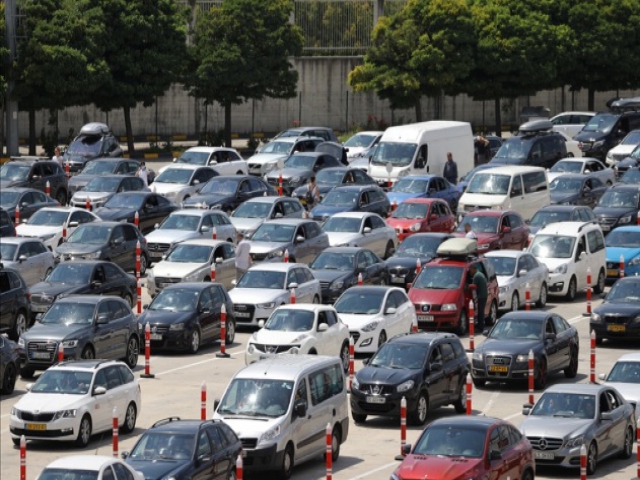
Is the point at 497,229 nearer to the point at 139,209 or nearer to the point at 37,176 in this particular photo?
the point at 139,209

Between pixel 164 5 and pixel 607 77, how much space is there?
2377 centimetres

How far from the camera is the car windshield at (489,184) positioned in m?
51.9

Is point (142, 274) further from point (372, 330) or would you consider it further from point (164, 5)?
point (164, 5)

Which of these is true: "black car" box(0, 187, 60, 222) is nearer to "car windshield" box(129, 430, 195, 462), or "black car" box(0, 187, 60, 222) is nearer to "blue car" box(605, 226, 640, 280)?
"blue car" box(605, 226, 640, 280)

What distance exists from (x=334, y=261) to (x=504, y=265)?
4.08m

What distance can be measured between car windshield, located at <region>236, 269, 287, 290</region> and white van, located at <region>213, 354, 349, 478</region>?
34.7ft

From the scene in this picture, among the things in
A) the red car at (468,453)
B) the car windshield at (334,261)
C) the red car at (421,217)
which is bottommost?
the red car at (468,453)

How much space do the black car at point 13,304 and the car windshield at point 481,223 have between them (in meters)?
13.8

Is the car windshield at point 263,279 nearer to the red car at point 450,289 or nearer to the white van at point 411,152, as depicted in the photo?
the red car at point 450,289

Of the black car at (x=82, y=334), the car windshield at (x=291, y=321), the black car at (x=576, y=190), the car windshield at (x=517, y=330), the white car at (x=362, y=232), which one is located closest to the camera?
the black car at (x=82, y=334)

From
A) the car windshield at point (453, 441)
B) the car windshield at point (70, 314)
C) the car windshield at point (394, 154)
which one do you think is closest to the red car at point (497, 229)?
the car windshield at point (394, 154)

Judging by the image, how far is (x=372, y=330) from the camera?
3569 centimetres

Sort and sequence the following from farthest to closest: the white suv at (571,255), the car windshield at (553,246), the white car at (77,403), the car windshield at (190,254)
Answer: the car windshield at (553,246)
the white suv at (571,255)
the car windshield at (190,254)
the white car at (77,403)

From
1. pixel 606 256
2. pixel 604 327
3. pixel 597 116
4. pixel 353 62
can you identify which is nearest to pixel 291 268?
pixel 604 327
